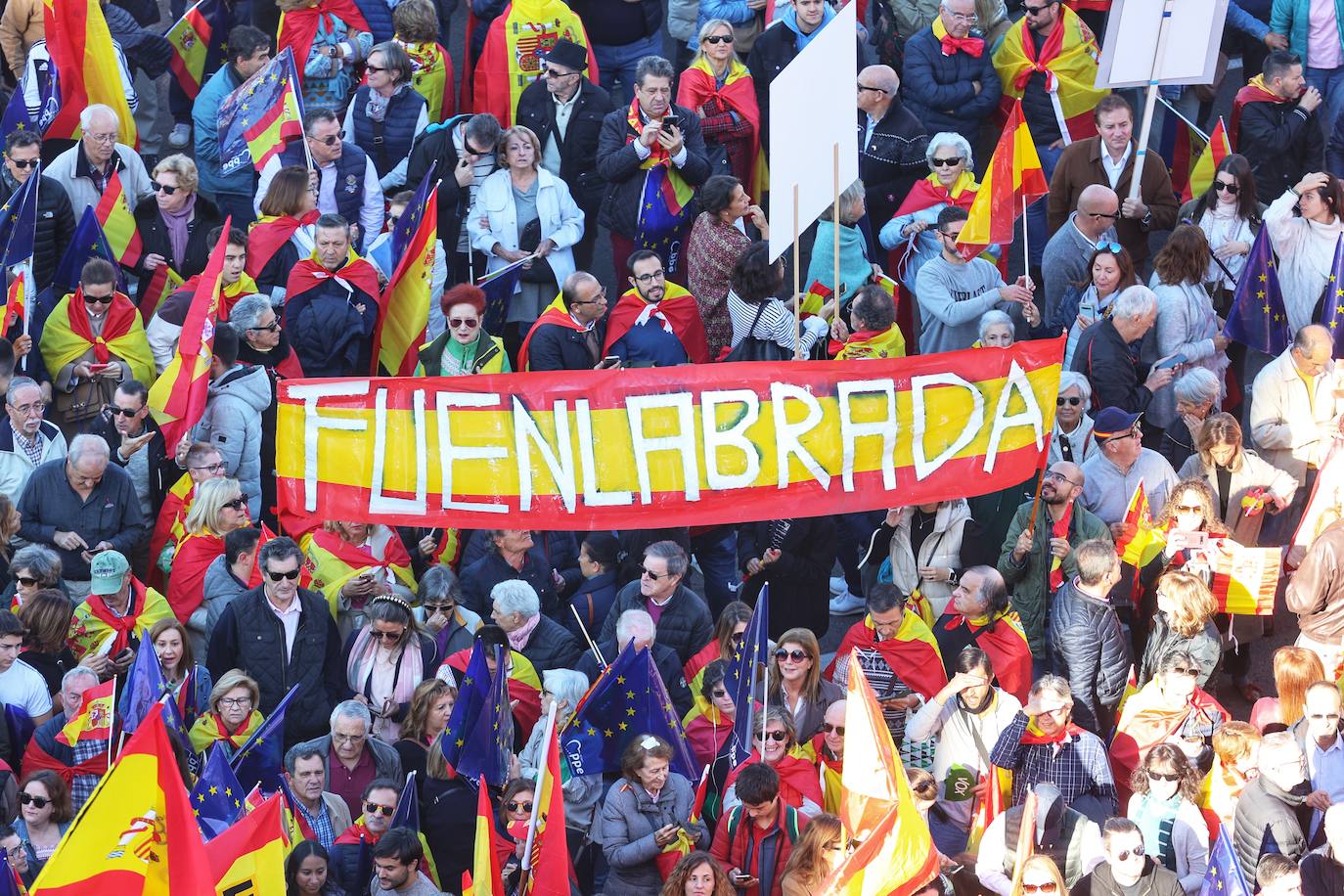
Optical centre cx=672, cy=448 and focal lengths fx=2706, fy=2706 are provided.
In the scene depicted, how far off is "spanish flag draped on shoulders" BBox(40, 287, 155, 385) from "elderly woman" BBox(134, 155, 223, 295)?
917mm

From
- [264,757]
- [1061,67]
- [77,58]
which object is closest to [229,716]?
[264,757]

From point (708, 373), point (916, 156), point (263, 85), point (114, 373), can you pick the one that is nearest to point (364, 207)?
point (263, 85)

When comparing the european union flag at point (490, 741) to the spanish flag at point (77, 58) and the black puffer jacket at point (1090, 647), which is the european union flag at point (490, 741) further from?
the spanish flag at point (77, 58)

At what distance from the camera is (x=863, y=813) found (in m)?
10.1

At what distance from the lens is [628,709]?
36.0ft

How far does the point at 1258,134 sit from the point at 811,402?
5428mm

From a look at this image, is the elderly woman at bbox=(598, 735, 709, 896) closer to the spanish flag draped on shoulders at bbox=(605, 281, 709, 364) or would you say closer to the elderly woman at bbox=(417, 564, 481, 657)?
the elderly woman at bbox=(417, 564, 481, 657)

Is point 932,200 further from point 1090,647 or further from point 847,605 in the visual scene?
point 1090,647

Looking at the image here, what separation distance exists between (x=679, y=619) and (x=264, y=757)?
1943mm

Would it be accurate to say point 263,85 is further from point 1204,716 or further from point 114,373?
point 1204,716

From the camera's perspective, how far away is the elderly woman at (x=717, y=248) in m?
13.5

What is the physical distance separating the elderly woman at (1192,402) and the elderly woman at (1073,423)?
0.44 metres

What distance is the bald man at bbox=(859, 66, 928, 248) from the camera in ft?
47.8

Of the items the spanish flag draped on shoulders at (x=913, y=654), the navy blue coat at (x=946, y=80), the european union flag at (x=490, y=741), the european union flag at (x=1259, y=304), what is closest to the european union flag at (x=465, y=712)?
the european union flag at (x=490, y=741)
